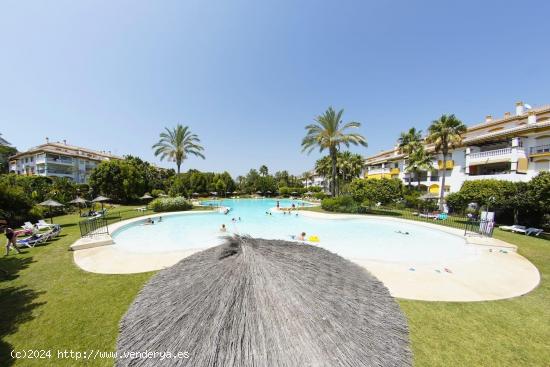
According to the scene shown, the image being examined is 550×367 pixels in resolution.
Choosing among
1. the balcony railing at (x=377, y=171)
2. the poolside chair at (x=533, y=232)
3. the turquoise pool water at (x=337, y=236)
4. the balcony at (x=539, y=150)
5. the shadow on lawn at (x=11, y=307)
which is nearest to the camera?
the shadow on lawn at (x=11, y=307)

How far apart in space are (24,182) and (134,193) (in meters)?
12.5

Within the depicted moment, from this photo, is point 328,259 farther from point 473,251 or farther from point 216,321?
point 473,251

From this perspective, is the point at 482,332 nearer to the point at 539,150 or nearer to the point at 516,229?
the point at 516,229

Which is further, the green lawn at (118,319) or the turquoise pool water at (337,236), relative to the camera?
the turquoise pool water at (337,236)

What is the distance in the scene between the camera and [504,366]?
3773 millimetres

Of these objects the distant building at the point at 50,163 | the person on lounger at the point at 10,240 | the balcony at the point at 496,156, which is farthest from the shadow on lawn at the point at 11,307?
the distant building at the point at 50,163

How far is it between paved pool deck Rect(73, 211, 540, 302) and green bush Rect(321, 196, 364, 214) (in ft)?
48.1

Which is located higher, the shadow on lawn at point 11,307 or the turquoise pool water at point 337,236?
the shadow on lawn at point 11,307

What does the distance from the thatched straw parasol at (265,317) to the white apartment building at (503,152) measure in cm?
2852

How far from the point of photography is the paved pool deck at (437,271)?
6.35 metres

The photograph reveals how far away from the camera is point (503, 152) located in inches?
846

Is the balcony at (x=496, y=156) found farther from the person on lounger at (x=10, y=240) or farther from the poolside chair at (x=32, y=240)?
the poolside chair at (x=32, y=240)

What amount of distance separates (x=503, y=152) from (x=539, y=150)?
2.39 meters

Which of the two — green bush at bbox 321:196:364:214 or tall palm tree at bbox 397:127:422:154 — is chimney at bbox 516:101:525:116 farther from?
green bush at bbox 321:196:364:214
